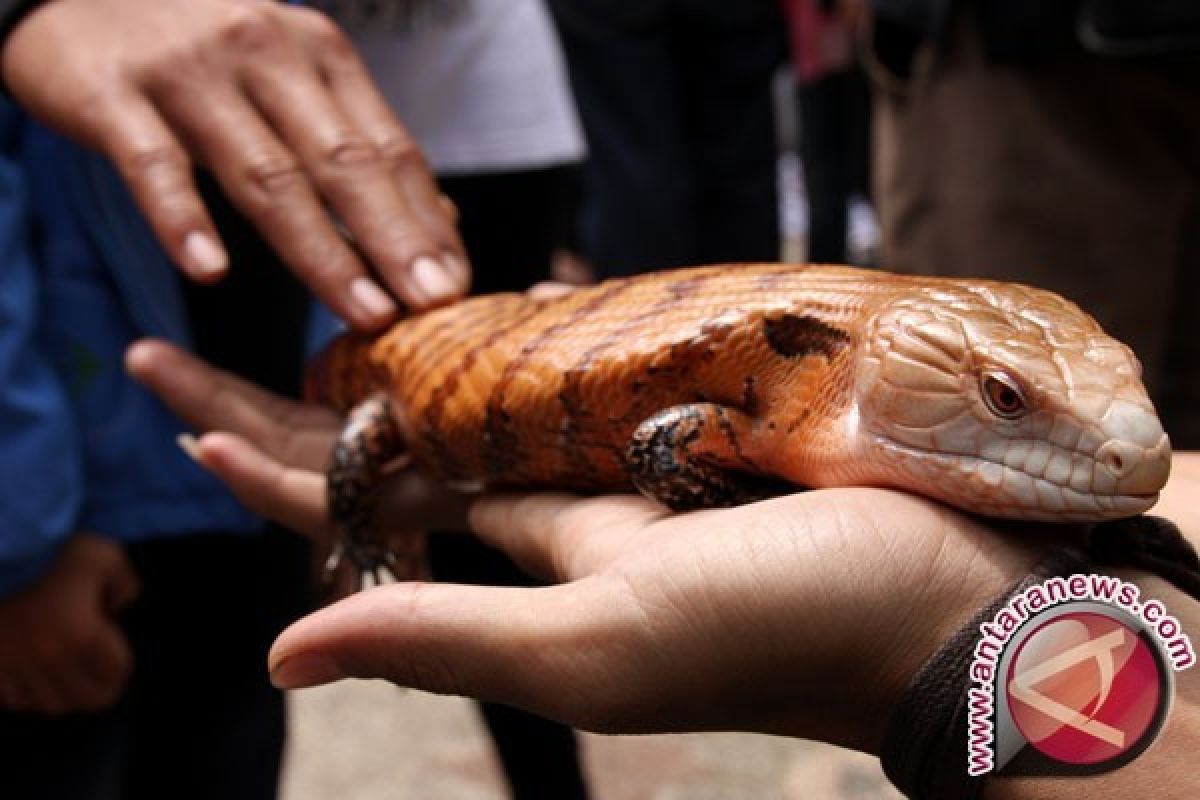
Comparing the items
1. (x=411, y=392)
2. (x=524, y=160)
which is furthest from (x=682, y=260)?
(x=411, y=392)

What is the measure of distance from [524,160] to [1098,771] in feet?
5.70

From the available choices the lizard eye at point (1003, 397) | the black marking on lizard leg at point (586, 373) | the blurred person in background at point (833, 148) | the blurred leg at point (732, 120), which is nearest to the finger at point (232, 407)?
the black marking on lizard leg at point (586, 373)

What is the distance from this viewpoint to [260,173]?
197cm

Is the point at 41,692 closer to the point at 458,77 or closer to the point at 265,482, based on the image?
the point at 265,482

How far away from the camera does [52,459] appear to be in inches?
74.4

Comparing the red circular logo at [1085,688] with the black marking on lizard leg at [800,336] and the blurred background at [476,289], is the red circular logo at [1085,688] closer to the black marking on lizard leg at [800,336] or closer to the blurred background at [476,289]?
the black marking on lizard leg at [800,336]

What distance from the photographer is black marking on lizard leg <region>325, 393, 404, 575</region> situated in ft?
6.57

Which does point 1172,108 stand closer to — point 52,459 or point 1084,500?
point 1084,500

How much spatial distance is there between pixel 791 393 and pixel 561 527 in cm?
35

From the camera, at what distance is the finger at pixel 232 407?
2045mm

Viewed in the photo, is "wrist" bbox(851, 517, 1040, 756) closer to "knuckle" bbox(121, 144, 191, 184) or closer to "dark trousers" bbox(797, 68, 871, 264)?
"knuckle" bbox(121, 144, 191, 184)

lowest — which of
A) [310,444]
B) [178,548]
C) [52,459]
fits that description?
[178,548]

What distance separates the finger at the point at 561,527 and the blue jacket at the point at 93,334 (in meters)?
0.69

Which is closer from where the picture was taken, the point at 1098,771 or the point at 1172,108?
the point at 1098,771
